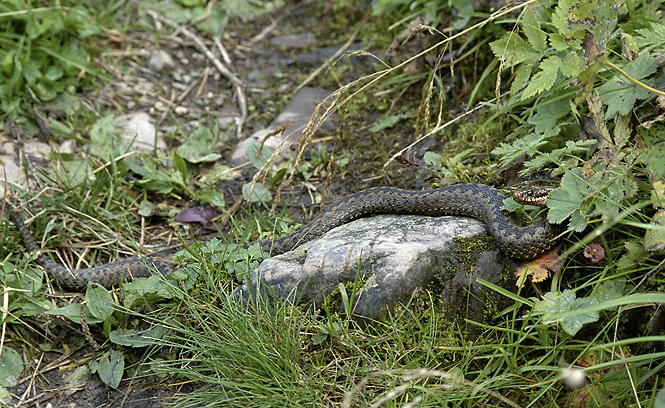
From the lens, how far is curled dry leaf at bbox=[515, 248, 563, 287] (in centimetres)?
350

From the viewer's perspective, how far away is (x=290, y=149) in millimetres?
5625

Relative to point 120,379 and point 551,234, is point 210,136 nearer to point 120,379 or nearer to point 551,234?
point 120,379

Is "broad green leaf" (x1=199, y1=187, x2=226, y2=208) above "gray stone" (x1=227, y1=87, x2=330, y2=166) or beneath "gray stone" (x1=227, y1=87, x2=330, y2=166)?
beneath

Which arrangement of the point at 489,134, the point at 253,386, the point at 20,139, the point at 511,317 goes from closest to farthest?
the point at 253,386 < the point at 511,317 < the point at 489,134 < the point at 20,139

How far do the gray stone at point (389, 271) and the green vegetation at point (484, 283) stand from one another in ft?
0.34

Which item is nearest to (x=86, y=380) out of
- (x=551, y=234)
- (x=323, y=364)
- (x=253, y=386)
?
(x=253, y=386)

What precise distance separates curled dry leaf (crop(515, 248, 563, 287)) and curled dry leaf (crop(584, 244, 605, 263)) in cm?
16

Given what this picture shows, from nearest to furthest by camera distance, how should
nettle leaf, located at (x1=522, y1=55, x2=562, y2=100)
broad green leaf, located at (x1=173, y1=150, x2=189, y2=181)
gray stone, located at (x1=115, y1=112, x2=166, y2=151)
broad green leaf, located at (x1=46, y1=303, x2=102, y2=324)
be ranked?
nettle leaf, located at (x1=522, y1=55, x2=562, y2=100) → broad green leaf, located at (x1=46, y1=303, x2=102, y2=324) → broad green leaf, located at (x1=173, y1=150, x2=189, y2=181) → gray stone, located at (x1=115, y1=112, x2=166, y2=151)

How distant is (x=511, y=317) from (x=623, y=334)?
65 cm

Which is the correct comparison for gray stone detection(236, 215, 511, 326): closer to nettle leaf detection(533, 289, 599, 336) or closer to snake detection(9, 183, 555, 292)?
snake detection(9, 183, 555, 292)

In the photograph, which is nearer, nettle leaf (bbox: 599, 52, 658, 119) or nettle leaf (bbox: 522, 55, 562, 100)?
nettle leaf (bbox: 522, 55, 562, 100)

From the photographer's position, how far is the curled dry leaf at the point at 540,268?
3.50 m

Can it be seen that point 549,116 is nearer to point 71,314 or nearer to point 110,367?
point 110,367

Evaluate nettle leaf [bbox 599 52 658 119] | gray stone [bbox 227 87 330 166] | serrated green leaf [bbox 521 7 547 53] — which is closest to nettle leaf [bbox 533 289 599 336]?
nettle leaf [bbox 599 52 658 119]
